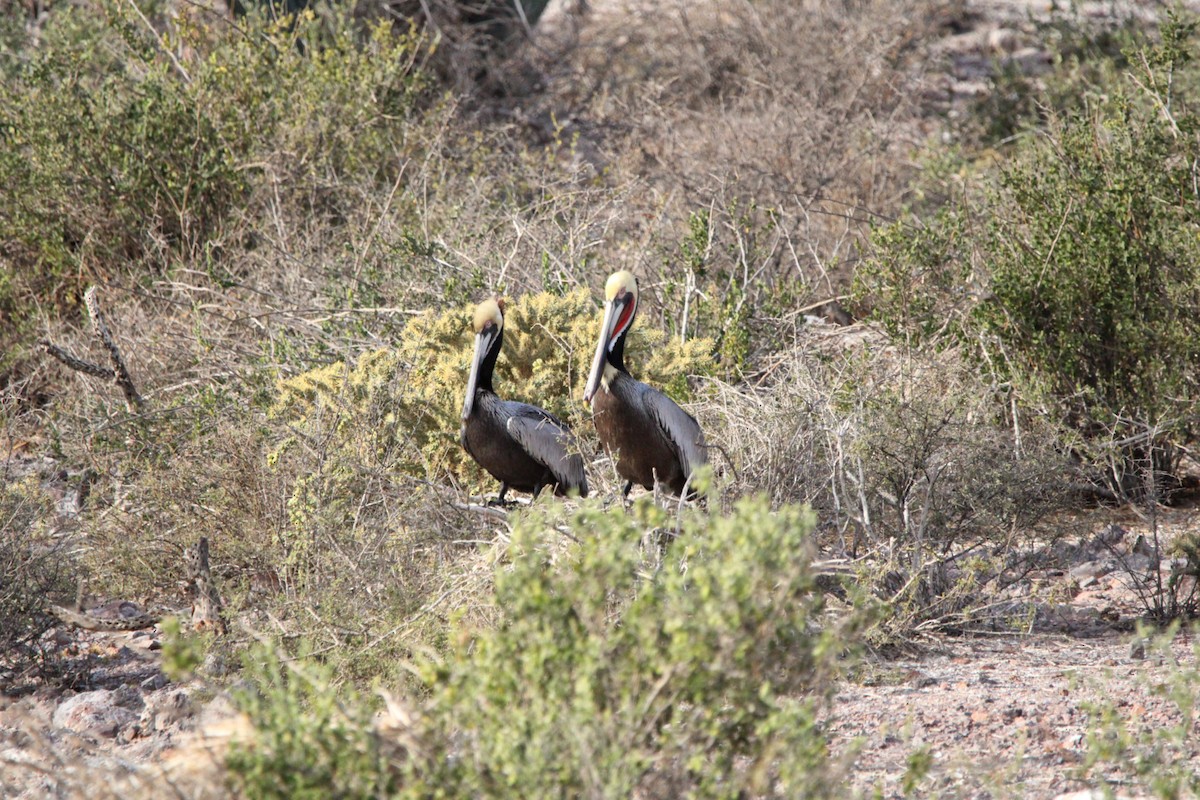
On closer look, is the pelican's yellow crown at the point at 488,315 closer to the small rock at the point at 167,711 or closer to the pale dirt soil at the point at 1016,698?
the small rock at the point at 167,711

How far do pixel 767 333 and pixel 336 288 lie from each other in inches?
81.7

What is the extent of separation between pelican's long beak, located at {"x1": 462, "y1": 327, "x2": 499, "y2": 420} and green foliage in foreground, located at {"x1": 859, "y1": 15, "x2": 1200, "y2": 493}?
6.01 ft

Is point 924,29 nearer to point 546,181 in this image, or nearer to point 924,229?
point 546,181

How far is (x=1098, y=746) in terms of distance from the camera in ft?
8.49

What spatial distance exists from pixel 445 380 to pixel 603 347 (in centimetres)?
74

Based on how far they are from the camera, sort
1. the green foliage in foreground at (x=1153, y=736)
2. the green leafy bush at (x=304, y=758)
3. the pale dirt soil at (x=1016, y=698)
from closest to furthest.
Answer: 1. the green leafy bush at (x=304, y=758)
2. the green foliage in foreground at (x=1153, y=736)
3. the pale dirt soil at (x=1016, y=698)

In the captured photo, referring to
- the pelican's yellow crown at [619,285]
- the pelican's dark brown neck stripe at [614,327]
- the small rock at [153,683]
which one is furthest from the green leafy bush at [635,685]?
the pelican's yellow crown at [619,285]

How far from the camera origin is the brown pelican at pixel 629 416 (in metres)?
4.92

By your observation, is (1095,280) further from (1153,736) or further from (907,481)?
(1153,736)

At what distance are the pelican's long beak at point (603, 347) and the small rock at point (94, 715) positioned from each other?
187 cm

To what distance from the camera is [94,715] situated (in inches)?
157

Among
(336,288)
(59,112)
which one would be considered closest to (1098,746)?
(336,288)

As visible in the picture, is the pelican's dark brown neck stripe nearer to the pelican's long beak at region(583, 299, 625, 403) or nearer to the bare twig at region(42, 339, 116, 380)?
the pelican's long beak at region(583, 299, 625, 403)

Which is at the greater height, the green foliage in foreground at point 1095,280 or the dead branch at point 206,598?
the green foliage in foreground at point 1095,280
